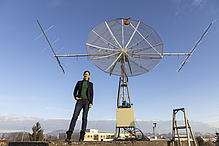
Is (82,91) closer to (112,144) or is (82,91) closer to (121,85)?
(112,144)

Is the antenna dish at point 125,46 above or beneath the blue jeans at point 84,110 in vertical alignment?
above

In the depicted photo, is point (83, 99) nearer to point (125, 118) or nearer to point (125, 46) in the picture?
point (125, 118)

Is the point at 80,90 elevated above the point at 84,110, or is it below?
above

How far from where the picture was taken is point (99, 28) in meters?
15.1

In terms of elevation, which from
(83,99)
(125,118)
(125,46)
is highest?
(125,46)

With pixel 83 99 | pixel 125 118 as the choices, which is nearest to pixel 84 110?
pixel 83 99

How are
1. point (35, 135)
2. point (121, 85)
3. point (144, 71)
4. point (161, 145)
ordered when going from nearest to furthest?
1. point (161, 145)
2. point (144, 71)
3. point (121, 85)
4. point (35, 135)

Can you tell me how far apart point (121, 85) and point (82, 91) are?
1162 centimetres

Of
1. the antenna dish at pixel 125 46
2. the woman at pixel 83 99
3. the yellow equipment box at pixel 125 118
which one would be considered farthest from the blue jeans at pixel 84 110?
the antenna dish at pixel 125 46

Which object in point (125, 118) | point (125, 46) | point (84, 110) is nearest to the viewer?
point (84, 110)

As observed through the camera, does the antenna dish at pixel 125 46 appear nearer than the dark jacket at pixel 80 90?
No

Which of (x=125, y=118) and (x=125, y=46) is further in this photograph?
(x=125, y=46)

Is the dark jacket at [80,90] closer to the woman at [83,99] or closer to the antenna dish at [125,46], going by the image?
the woman at [83,99]

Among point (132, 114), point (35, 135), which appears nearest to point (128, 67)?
point (132, 114)
